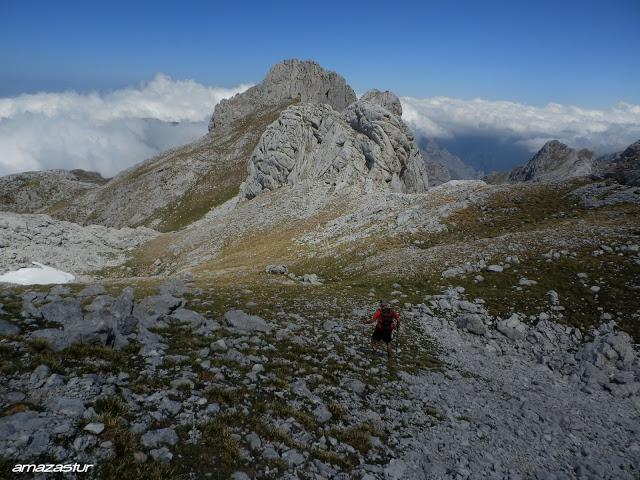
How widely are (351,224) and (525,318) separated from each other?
29.1 meters

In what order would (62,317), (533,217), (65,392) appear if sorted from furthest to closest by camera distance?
(533,217) < (62,317) < (65,392)

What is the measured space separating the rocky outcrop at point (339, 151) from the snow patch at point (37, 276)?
45.6m

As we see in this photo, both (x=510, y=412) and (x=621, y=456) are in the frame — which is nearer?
(x=621, y=456)

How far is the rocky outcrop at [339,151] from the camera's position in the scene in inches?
2975

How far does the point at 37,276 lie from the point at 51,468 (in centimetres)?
→ 5429

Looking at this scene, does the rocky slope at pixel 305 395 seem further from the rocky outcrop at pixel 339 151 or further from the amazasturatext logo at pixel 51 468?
the rocky outcrop at pixel 339 151

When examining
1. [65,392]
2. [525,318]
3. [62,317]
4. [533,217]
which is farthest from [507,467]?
[533,217]

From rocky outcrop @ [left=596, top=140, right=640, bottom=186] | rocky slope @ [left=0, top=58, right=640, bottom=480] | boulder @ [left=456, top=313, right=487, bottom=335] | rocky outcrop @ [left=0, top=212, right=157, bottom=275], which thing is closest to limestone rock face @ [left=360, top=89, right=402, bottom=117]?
rocky slope @ [left=0, top=58, right=640, bottom=480]

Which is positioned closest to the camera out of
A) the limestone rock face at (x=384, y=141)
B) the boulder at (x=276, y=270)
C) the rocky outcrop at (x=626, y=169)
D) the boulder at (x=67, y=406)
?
the boulder at (x=67, y=406)

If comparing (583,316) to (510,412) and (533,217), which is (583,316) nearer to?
(510,412)

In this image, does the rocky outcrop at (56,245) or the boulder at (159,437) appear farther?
the rocky outcrop at (56,245)

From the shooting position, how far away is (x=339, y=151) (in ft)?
253

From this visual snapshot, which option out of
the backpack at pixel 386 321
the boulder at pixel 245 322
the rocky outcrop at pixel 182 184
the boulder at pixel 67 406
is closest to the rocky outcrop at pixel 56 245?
the rocky outcrop at pixel 182 184

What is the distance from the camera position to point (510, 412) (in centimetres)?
1448
